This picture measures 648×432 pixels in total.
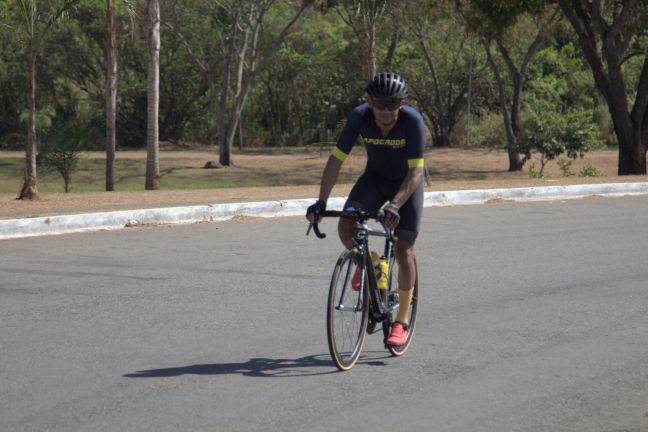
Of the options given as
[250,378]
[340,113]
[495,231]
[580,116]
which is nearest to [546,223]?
[495,231]

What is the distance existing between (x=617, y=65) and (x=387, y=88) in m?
23.4

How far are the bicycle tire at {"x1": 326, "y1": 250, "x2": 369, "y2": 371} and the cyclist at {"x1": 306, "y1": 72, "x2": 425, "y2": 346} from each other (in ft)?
0.33

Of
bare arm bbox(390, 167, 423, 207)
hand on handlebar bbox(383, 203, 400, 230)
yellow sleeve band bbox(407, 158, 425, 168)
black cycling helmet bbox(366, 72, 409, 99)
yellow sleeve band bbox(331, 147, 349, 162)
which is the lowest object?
hand on handlebar bbox(383, 203, 400, 230)

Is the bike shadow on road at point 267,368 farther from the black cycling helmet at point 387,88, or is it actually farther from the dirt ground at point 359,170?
the dirt ground at point 359,170

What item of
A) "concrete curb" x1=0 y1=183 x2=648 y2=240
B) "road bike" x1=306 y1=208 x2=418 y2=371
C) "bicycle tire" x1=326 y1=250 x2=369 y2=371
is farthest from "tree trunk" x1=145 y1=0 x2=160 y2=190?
"bicycle tire" x1=326 y1=250 x2=369 y2=371

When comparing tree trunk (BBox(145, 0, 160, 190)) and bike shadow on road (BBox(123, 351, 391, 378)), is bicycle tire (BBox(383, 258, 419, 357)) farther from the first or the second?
tree trunk (BBox(145, 0, 160, 190))

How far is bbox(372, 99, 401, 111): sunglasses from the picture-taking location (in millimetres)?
6160

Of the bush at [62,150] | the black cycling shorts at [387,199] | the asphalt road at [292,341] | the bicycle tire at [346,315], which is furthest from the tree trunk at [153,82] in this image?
the bicycle tire at [346,315]

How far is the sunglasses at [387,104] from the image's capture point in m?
6.16

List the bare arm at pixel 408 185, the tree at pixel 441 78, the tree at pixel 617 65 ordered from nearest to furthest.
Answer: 1. the bare arm at pixel 408 185
2. the tree at pixel 617 65
3. the tree at pixel 441 78

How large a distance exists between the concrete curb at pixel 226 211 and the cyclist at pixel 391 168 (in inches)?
285

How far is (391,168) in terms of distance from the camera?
21.2 ft

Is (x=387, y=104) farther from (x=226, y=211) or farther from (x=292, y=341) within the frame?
(x=226, y=211)

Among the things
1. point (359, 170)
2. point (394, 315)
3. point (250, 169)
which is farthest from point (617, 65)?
point (394, 315)
